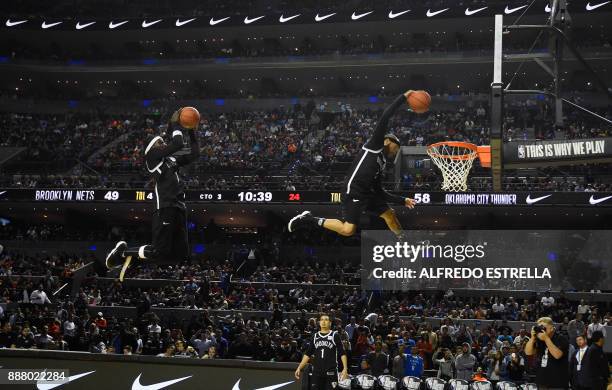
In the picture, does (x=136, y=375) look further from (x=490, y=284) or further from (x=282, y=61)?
(x=282, y=61)

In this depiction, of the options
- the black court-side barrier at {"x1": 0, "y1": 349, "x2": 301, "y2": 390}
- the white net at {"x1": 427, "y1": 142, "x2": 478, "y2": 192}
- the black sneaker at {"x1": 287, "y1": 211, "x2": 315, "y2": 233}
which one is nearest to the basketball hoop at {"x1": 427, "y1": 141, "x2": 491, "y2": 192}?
the white net at {"x1": 427, "y1": 142, "x2": 478, "y2": 192}

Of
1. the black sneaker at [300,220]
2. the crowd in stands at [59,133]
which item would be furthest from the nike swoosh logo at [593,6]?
the black sneaker at [300,220]

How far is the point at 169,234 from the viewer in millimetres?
8867

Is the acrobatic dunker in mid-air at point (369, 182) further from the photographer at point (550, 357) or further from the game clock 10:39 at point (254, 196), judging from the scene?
the game clock 10:39 at point (254, 196)

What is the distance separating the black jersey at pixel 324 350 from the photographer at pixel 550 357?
3.57 metres

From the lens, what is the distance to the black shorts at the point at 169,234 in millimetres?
8805

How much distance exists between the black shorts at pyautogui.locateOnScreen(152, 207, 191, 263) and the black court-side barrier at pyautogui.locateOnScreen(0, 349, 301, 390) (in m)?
5.06

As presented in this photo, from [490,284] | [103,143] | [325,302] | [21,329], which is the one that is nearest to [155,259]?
[21,329]

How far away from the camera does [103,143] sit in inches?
1515

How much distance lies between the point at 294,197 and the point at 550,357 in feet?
69.5

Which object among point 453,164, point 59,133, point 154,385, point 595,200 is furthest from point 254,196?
point 154,385

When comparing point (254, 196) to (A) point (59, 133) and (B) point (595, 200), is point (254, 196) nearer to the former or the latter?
(B) point (595, 200)

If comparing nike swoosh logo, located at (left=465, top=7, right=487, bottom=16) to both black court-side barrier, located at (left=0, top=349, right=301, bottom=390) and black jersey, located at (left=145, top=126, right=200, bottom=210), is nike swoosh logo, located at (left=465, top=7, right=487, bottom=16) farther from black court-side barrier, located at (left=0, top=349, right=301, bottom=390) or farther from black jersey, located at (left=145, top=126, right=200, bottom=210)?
black jersey, located at (left=145, top=126, right=200, bottom=210)

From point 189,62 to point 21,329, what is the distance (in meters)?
25.6
